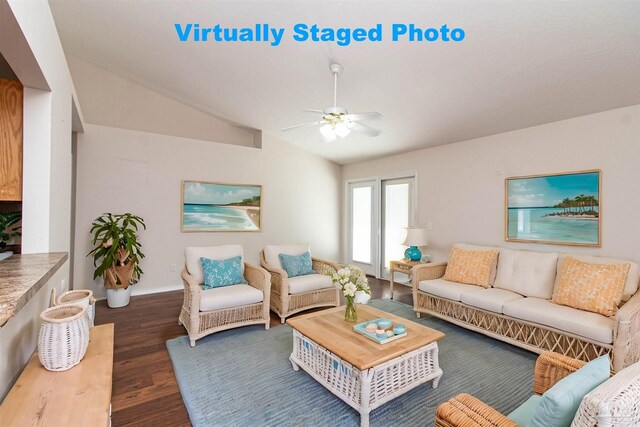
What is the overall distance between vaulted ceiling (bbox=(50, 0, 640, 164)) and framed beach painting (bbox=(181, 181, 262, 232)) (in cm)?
145

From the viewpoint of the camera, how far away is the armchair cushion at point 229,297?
9.48ft

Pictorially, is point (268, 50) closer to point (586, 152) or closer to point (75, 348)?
point (75, 348)

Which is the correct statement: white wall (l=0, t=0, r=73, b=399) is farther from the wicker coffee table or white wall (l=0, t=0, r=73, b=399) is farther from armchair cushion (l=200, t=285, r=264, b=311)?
the wicker coffee table

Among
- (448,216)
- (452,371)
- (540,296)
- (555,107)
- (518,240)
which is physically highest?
(555,107)

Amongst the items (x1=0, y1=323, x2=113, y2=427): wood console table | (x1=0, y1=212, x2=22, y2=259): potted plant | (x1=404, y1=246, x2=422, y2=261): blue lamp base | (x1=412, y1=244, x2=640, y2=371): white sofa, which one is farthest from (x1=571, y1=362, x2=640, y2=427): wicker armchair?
(x1=404, y1=246, x2=422, y2=261): blue lamp base

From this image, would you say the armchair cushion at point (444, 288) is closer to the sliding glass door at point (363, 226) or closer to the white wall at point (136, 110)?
the sliding glass door at point (363, 226)

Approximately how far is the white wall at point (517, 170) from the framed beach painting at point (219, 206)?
98.4 inches

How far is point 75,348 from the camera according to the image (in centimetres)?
128

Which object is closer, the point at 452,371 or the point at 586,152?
the point at 452,371

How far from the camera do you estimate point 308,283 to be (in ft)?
11.8

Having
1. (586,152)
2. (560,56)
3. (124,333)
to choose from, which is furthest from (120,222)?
(586,152)

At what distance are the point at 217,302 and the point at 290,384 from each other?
1.14m

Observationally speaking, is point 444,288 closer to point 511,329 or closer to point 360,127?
point 511,329

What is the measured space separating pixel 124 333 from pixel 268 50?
3.32 m
